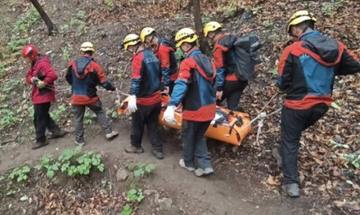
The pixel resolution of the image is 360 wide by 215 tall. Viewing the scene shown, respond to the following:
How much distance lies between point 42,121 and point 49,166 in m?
1.17

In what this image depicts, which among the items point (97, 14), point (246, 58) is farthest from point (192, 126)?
point (97, 14)

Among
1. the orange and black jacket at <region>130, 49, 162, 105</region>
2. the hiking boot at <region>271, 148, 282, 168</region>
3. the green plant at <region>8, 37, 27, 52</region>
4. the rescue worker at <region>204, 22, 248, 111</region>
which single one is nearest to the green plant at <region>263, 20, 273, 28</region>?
the rescue worker at <region>204, 22, 248, 111</region>

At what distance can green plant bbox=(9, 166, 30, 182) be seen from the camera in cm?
733

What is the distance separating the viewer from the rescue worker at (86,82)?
7082 mm

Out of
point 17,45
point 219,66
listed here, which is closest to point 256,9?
point 219,66

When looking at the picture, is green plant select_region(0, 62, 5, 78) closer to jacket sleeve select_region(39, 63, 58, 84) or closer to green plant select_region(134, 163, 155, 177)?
jacket sleeve select_region(39, 63, 58, 84)

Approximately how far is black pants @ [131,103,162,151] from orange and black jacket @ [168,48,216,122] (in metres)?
0.91

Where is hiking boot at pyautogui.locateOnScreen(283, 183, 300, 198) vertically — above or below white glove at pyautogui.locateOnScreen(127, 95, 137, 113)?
below

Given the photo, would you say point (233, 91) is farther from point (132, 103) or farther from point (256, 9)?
point (256, 9)

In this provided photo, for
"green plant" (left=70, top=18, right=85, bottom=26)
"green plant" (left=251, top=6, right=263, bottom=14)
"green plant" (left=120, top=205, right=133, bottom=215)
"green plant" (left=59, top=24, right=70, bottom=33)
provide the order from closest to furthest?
"green plant" (left=120, top=205, right=133, bottom=215), "green plant" (left=251, top=6, right=263, bottom=14), "green plant" (left=59, top=24, right=70, bottom=33), "green plant" (left=70, top=18, right=85, bottom=26)

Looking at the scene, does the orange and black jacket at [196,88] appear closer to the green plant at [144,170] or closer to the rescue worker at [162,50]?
the green plant at [144,170]

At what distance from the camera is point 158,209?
5938 mm

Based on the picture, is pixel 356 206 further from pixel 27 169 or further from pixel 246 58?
pixel 27 169

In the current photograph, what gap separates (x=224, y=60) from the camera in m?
6.73
